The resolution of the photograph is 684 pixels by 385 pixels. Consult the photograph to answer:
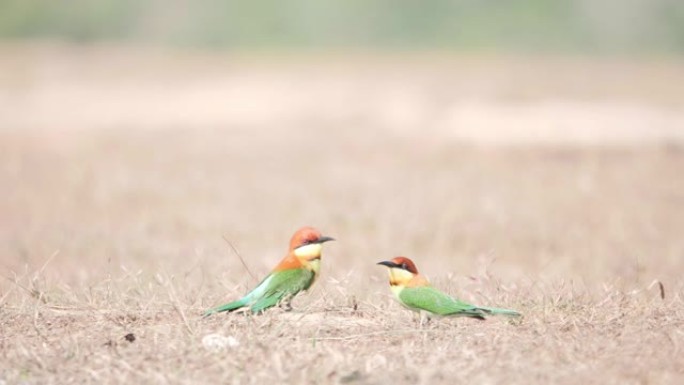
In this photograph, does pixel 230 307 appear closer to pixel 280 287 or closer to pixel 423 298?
pixel 280 287

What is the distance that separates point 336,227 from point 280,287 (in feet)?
18.3

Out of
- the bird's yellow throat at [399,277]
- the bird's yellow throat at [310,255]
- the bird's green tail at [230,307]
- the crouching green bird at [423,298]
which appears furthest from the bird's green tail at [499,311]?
the bird's green tail at [230,307]

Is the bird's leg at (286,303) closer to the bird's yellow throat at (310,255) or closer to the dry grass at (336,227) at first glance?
the dry grass at (336,227)

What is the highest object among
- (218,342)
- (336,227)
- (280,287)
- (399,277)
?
(399,277)

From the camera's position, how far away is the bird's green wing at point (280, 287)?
6121mm

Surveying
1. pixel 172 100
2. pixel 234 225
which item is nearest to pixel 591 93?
pixel 172 100

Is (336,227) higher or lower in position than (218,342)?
lower

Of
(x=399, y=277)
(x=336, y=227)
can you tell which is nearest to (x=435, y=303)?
(x=399, y=277)

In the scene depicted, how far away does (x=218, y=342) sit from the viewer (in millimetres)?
5609

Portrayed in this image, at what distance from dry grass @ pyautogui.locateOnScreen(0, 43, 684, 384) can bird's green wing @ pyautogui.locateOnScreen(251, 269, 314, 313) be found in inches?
3.6

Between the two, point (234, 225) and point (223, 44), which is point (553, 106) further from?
point (223, 44)

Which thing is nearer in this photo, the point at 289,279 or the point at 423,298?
the point at 423,298

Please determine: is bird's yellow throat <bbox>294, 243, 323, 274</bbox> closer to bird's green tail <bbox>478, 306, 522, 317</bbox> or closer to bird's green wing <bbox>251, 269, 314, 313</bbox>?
bird's green wing <bbox>251, 269, 314, 313</bbox>

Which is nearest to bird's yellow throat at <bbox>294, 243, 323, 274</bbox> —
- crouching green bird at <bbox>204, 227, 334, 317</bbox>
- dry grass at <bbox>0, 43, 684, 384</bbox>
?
crouching green bird at <bbox>204, 227, 334, 317</bbox>
